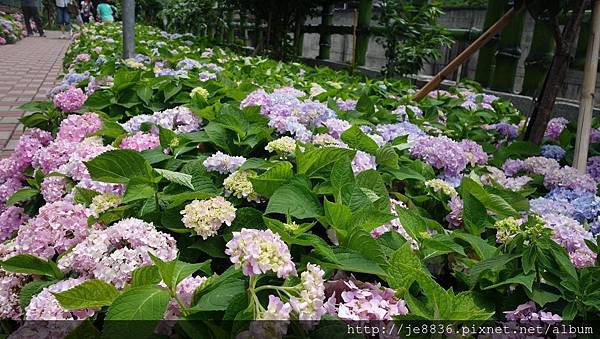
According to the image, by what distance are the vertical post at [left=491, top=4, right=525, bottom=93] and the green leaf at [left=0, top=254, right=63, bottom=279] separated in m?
4.16

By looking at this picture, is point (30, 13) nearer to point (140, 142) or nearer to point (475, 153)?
point (140, 142)

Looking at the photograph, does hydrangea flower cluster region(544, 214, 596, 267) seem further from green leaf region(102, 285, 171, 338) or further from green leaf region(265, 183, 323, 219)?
green leaf region(102, 285, 171, 338)

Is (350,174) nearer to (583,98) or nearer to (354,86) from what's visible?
(583,98)

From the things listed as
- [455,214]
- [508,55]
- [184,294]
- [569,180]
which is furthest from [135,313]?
[508,55]

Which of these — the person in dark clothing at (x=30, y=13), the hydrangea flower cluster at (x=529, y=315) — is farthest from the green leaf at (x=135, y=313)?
the person in dark clothing at (x=30, y=13)

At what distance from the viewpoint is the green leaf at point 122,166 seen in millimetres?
1282

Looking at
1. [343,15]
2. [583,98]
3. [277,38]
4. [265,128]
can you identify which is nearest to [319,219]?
[265,128]

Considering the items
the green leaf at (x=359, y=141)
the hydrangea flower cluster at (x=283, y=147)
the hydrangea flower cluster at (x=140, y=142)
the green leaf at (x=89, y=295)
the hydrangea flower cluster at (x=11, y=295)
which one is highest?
the hydrangea flower cluster at (x=283, y=147)

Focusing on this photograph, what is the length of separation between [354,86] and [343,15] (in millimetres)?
7677

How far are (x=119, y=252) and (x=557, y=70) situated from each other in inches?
76.1

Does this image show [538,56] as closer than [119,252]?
No

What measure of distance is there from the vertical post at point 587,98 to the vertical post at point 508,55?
2.46 m

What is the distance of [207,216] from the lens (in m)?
1.05

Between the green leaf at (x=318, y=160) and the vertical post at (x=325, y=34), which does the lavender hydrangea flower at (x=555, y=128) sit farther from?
the vertical post at (x=325, y=34)
